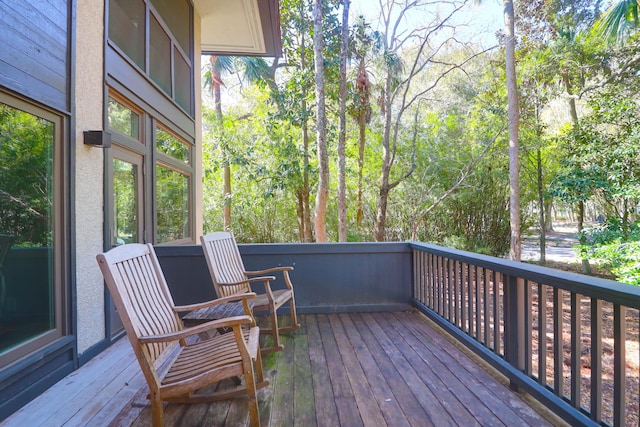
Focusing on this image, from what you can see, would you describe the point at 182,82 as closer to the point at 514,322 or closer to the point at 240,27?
the point at 240,27

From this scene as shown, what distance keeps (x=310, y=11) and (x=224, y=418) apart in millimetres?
8867

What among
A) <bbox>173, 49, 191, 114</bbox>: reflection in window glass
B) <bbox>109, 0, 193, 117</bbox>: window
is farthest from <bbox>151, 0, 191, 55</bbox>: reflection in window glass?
<bbox>173, 49, 191, 114</bbox>: reflection in window glass

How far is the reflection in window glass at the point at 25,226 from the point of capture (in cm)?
197

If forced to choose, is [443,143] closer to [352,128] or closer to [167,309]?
[352,128]

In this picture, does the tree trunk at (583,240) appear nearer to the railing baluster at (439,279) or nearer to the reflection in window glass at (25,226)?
the railing baluster at (439,279)

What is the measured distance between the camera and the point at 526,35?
9.32m

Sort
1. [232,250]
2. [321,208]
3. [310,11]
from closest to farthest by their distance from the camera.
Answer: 1. [232,250]
2. [321,208]
3. [310,11]

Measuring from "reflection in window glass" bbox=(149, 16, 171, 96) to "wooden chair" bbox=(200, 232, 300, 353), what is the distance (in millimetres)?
2050

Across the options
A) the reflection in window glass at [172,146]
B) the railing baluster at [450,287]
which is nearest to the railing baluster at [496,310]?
the railing baluster at [450,287]

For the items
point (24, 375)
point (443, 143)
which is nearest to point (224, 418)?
point (24, 375)

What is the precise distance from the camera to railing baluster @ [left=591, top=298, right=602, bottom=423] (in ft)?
4.99

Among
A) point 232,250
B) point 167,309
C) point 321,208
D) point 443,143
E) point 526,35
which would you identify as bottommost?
point 167,309

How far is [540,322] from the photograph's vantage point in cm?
196

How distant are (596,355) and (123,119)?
147 inches
